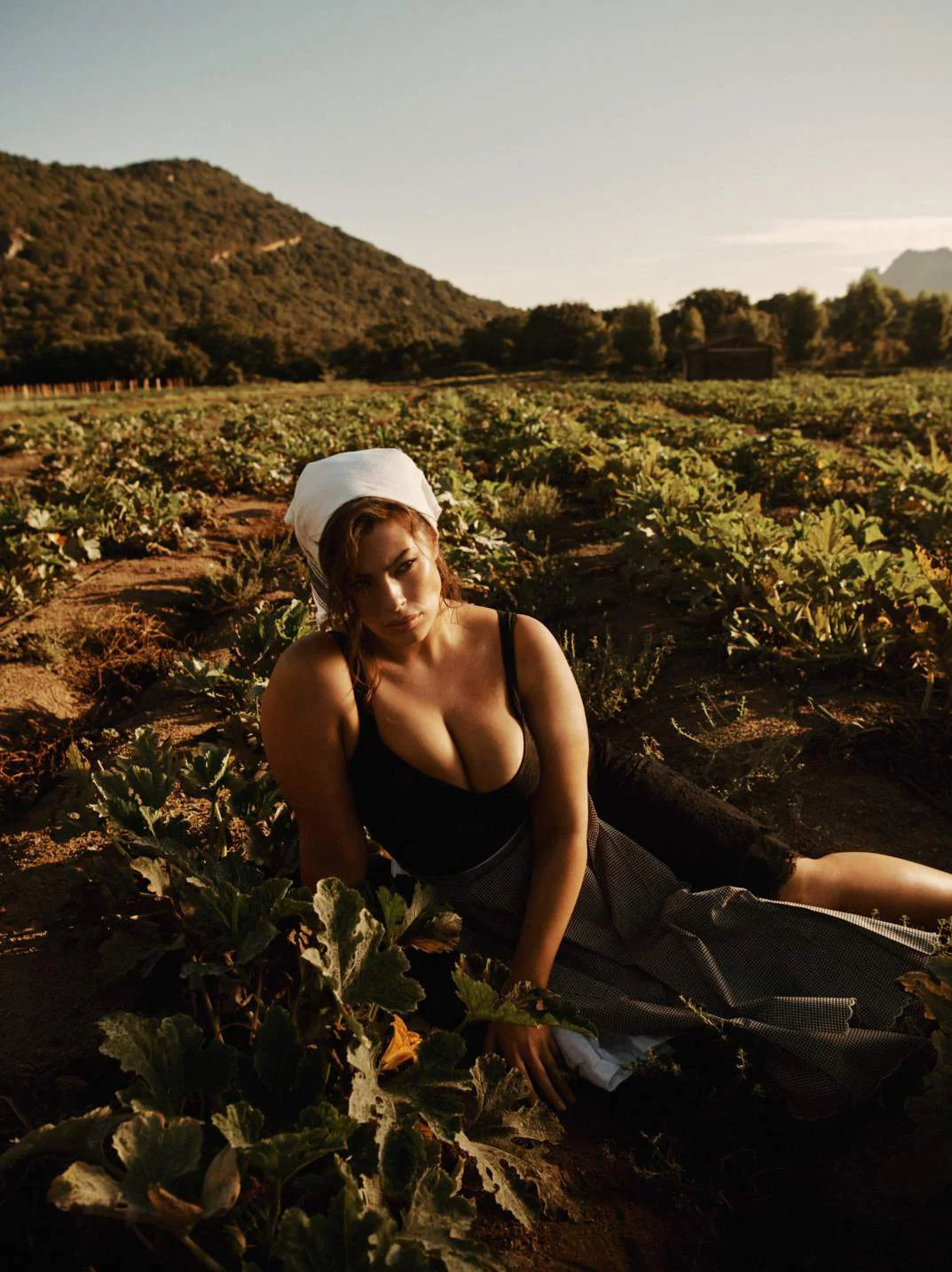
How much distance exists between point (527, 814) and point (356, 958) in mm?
800

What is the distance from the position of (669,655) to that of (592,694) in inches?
31.9

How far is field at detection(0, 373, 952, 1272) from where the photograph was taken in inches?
53.1

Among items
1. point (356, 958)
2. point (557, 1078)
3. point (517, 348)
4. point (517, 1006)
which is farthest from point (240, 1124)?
point (517, 348)

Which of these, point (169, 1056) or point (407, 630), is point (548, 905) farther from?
point (169, 1056)

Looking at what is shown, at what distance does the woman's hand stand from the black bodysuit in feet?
1.45

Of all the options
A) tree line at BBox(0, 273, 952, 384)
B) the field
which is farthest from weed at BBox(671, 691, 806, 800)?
tree line at BBox(0, 273, 952, 384)

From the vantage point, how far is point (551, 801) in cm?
208

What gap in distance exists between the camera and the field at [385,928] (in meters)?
1.35

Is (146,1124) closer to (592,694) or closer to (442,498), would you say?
(592,694)

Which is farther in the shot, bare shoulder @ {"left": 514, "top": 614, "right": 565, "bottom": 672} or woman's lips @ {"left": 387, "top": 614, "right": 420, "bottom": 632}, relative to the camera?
bare shoulder @ {"left": 514, "top": 614, "right": 565, "bottom": 672}

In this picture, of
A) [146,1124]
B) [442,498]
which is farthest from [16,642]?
[146,1124]

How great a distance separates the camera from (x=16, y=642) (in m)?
4.71

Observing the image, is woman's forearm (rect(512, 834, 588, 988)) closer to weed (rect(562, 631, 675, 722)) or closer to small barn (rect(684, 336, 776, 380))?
weed (rect(562, 631, 675, 722))

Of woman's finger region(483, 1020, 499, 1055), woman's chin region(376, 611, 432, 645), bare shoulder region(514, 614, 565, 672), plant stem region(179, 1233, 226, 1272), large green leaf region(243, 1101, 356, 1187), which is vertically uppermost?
woman's chin region(376, 611, 432, 645)
